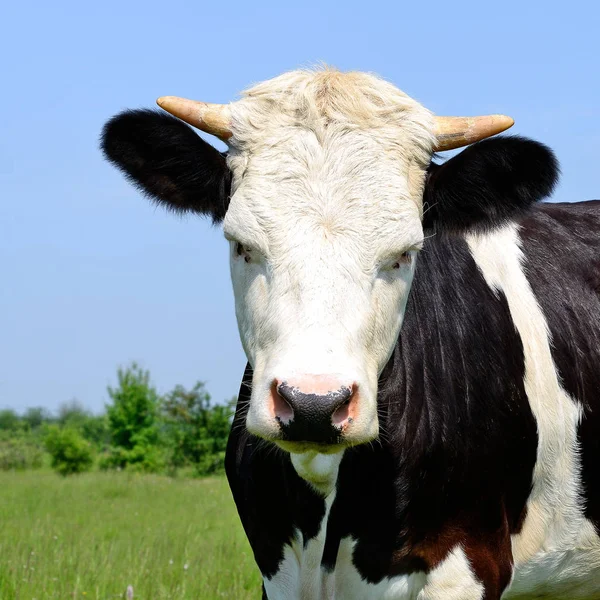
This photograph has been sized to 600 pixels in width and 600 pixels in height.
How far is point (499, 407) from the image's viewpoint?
4496 millimetres

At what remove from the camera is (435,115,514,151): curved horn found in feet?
14.1

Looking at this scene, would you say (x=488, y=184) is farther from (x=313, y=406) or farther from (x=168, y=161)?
(x=313, y=406)

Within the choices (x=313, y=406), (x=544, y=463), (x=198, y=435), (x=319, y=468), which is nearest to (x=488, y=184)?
(x=544, y=463)

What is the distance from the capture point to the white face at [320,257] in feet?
10.7

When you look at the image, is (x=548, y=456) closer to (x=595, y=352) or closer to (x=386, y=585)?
(x=595, y=352)

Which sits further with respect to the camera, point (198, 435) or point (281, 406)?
point (198, 435)

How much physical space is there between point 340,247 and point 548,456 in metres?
1.89

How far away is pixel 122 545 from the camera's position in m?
11.3

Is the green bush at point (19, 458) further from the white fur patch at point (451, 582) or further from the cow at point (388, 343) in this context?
the white fur patch at point (451, 582)

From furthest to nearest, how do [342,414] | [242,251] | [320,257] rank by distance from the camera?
1. [242,251]
2. [320,257]
3. [342,414]

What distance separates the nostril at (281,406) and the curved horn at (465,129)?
163 cm

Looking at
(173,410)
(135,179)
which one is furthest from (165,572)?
(173,410)

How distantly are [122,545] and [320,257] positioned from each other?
28.3ft

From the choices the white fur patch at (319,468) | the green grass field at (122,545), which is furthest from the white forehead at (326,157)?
the green grass field at (122,545)
